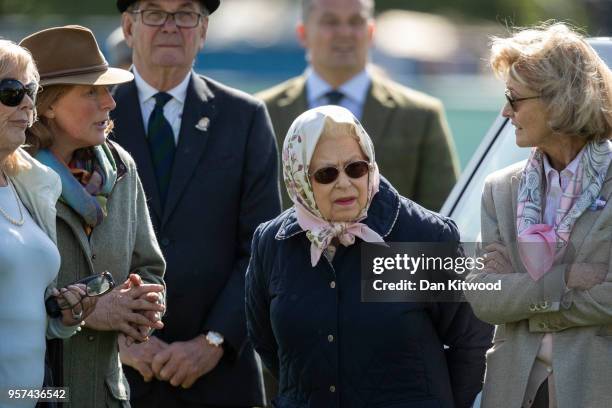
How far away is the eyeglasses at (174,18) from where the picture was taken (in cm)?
677

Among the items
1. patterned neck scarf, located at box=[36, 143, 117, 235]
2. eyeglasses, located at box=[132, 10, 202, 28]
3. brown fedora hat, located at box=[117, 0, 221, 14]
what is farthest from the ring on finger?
brown fedora hat, located at box=[117, 0, 221, 14]

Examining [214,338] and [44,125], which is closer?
[44,125]

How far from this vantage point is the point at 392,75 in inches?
724

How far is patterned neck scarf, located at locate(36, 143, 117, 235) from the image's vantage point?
554 cm

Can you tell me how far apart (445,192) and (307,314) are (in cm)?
288

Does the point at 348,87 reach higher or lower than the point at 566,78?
lower

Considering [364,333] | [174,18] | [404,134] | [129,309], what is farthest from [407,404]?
[404,134]

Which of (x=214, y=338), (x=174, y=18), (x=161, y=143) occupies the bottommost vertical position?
(x=214, y=338)

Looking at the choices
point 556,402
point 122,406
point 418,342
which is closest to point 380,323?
point 418,342

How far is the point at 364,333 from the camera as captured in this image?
524 centimetres

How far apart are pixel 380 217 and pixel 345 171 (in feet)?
0.69

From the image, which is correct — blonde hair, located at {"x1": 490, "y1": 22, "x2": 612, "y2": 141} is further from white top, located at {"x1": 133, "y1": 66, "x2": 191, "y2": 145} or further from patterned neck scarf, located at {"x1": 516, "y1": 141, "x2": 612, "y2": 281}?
white top, located at {"x1": 133, "y1": 66, "x2": 191, "y2": 145}

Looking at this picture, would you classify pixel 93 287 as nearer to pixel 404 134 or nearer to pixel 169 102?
pixel 169 102

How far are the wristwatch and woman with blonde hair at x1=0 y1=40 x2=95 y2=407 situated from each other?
1.27 m
